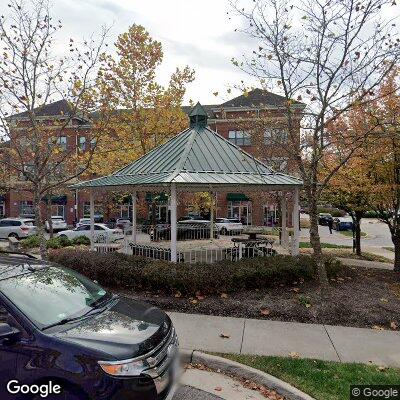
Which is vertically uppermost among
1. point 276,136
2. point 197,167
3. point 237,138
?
point 237,138

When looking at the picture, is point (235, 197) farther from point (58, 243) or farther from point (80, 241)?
point (58, 243)

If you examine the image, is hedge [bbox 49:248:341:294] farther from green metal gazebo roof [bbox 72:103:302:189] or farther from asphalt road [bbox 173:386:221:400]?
asphalt road [bbox 173:386:221:400]

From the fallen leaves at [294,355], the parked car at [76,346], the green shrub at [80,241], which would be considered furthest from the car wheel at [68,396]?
the green shrub at [80,241]

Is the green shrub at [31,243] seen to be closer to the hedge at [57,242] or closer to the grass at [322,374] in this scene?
the hedge at [57,242]

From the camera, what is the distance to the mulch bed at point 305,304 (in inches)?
288

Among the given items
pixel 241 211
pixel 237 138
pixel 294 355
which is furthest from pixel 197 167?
A: pixel 241 211

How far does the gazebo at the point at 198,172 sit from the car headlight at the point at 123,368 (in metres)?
6.00

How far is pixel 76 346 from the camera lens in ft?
11.7

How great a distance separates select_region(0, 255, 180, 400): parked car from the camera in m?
3.46

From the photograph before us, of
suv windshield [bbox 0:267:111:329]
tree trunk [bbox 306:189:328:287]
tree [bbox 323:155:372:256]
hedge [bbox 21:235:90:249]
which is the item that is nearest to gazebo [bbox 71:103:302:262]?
tree trunk [bbox 306:189:328:287]

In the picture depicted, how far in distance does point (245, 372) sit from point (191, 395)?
0.87m

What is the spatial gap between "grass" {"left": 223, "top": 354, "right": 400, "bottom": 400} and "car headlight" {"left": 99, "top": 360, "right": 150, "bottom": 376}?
2183 millimetres

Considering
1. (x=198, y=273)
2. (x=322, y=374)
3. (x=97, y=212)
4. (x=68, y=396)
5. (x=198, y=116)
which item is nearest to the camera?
(x=68, y=396)

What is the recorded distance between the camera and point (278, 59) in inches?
339
